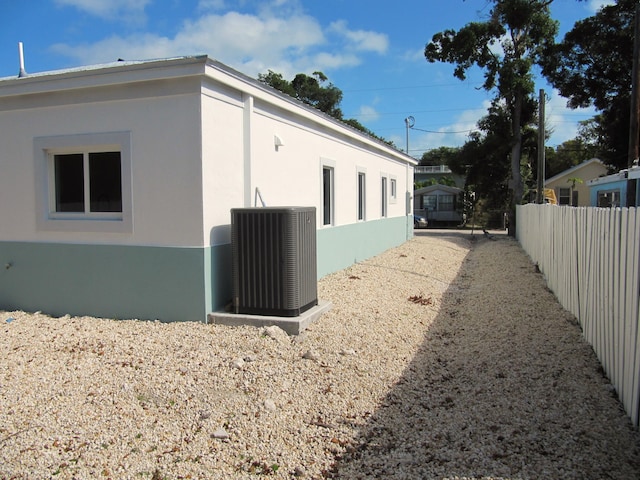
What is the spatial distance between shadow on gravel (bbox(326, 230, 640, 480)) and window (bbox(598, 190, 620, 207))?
14.7 metres

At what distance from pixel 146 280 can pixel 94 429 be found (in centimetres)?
284

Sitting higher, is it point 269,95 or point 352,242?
point 269,95

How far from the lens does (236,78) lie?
6559 mm

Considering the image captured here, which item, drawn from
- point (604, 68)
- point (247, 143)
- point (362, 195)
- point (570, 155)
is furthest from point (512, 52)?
point (570, 155)

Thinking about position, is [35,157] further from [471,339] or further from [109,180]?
[471,339]

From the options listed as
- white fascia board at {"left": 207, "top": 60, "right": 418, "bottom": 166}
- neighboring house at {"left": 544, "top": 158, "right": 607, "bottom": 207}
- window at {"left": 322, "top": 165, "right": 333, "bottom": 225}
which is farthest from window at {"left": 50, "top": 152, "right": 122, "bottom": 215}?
neighboring house at {"left": 544, "top": 158, "right": 607, "bottom": 207}

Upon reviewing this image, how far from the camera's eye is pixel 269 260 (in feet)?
20.2

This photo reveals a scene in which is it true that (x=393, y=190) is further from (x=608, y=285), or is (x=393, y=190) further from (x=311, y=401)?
(x=311, y=401)

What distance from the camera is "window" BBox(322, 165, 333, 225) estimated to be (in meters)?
10.7

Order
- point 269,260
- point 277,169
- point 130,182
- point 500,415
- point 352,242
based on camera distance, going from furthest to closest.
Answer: point 352,242 < point 277,169 < point 130,182 < point 269,260 < point 500,415

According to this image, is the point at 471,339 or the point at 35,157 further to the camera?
the point at 35,157

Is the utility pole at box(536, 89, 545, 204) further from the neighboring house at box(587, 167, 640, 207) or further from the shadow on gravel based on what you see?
the shadow on gravel

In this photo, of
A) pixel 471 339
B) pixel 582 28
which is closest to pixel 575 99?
pixel 582 28

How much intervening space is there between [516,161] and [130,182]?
22591 mm
